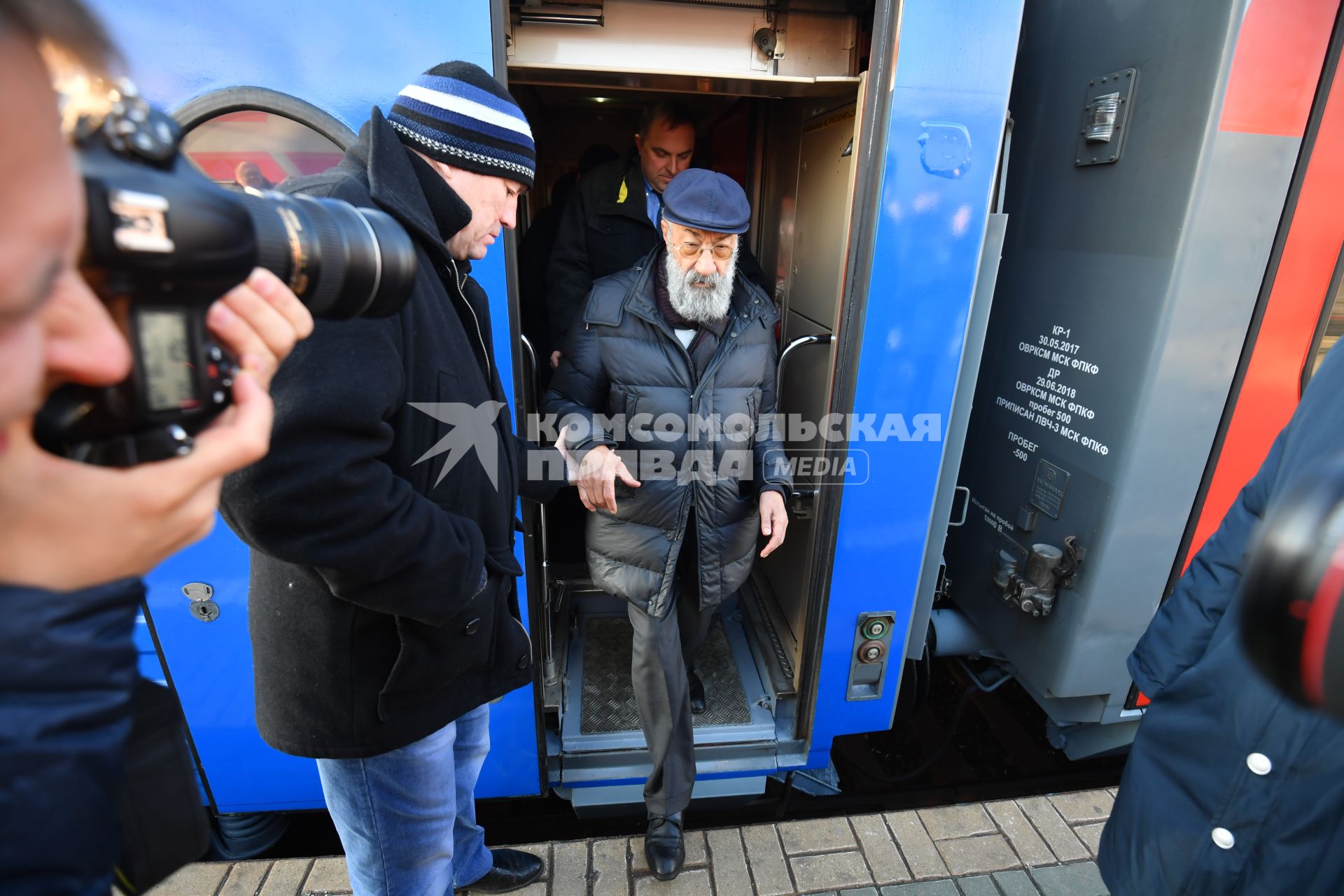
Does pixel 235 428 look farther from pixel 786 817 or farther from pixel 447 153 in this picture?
pixel 786 817

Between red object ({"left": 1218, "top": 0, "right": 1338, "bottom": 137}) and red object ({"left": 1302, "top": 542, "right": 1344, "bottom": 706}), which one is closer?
red object ({"left": 1302, "top": 542, "right": 1344, "bottom": 706})

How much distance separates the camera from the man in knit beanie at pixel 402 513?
101cm

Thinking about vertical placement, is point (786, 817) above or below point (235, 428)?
below

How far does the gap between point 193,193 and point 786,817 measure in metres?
2.73

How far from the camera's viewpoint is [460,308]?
141cm

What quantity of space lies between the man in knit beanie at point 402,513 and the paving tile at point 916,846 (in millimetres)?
1522

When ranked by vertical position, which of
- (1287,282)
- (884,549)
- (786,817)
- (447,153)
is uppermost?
(447,153)

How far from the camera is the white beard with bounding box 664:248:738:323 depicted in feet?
6.84

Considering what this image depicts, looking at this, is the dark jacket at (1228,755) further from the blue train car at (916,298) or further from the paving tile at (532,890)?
the paving tile at (532,890)

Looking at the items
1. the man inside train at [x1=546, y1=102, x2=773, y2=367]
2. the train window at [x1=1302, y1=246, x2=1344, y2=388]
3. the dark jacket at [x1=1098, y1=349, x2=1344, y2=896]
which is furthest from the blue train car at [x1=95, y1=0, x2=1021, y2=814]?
the train window at [x1=1302, y1=246, x2=1344, y2=388]

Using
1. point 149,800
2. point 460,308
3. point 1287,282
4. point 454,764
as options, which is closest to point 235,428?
point 149,800

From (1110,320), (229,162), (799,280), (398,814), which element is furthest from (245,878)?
(1110,320)

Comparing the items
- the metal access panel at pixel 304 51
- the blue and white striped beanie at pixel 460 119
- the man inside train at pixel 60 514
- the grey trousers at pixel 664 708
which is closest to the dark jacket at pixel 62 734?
the man inside train at pixel 60 514

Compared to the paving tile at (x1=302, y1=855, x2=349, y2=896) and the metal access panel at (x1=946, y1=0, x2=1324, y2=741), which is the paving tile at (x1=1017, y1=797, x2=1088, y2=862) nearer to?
the metal access panel at (x1=946, y1=0, x2=1324, y2=741)
